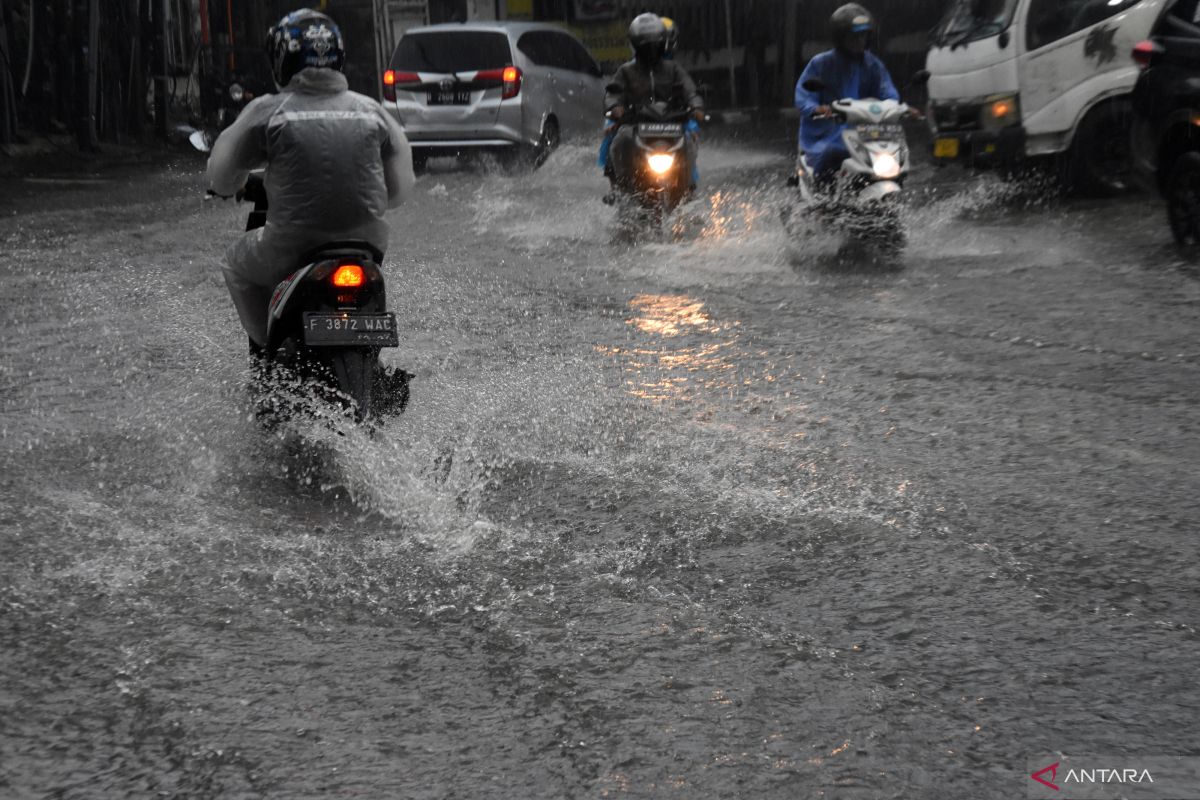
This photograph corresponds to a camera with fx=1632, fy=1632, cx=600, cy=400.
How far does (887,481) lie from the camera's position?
5.39 m

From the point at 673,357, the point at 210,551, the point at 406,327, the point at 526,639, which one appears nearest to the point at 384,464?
the point at 210,551

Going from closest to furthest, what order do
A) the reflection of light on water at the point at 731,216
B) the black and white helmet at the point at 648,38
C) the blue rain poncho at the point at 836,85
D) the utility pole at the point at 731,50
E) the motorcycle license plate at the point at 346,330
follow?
the motorcycle license plate at the point at 346,330 < the blue rain poncho at the point at 836,85 < the reflection of light on water at the point at 731,216 < the black and white helmet at the point at 648,38 < the utility pole at the point at 731,50

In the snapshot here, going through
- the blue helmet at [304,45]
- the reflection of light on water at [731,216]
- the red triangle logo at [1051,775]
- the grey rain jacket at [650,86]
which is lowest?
the reflection of light on water at [731,216]

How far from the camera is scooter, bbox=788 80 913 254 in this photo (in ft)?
35.0

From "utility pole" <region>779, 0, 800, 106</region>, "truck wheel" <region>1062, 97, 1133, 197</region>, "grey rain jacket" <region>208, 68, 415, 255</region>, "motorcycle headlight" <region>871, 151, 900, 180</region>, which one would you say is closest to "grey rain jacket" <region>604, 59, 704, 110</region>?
"motorcycle headlight" <region>871, 151, 900, 180</region>

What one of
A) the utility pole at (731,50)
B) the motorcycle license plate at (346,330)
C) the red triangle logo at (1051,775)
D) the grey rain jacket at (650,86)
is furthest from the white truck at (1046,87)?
the utility pole at (731,50)

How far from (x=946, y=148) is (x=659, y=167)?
289 centimetres

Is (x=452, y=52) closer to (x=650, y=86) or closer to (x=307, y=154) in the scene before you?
(x=650, y=86)

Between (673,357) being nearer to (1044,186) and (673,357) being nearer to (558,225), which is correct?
(558,225)

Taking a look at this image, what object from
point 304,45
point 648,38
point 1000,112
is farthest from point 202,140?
point 1000,112

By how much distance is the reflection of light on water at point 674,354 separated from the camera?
6.99 m

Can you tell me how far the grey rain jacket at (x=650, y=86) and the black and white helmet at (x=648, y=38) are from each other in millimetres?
70

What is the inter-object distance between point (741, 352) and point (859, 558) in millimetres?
3272

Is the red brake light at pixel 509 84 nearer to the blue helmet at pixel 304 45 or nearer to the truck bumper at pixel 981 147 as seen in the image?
the truck bumper at pixel 981 147
